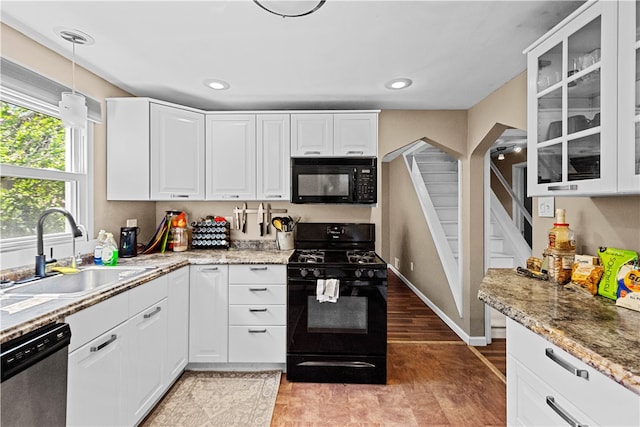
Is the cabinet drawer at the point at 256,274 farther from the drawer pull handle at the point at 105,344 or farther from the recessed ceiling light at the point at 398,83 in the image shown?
the recessed ceiling light at the point at 398,83

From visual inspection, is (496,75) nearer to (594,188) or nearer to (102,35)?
(594,188)

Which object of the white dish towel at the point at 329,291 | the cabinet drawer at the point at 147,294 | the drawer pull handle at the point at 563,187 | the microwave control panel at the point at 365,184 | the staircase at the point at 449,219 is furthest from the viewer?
the staircase at the point at 449,219

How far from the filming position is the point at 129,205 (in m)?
2.84

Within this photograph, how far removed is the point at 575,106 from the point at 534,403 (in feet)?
4.07

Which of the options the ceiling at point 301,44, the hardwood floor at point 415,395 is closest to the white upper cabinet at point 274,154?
the ceiling at point 301,44

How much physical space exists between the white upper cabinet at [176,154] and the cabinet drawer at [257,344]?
124cm

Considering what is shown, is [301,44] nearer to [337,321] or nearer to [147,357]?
[337,321]

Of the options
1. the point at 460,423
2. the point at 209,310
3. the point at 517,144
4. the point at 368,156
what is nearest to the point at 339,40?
the point at 368,156

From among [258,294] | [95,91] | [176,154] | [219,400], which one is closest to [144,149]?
[176,154]

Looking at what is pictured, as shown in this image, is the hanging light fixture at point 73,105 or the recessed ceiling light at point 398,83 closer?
the hanging light fixture at point 73,105

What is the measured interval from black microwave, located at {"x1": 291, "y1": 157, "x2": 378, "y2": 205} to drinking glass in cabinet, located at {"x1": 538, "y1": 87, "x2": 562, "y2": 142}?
1.40 metres

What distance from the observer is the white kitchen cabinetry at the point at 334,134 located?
9.38ft

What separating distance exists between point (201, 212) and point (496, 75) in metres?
2.84

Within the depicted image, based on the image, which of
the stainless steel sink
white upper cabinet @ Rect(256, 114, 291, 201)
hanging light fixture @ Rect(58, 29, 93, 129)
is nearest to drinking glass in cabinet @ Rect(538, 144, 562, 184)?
white upper cabinet @ Rect(256, 114, 291, 201)
